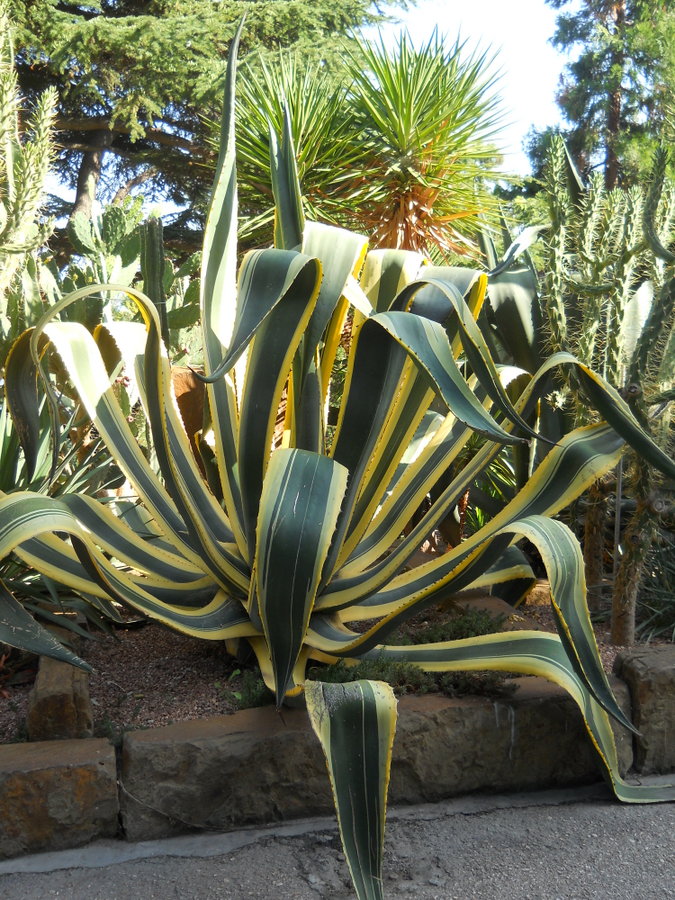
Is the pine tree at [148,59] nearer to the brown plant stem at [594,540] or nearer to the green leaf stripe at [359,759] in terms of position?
the brown plant stem at [594,540]

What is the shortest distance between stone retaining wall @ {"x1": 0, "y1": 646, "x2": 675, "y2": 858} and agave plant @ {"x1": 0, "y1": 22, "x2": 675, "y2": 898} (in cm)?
12

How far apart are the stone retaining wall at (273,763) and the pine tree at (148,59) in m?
9.48

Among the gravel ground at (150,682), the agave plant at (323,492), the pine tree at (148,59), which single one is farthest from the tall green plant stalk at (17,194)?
the pine tree at (148,59)

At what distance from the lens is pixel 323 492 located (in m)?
1.68

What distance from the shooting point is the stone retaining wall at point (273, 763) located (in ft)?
5.59

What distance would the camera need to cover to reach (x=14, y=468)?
8.61 ft

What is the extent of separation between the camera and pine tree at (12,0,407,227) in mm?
10570

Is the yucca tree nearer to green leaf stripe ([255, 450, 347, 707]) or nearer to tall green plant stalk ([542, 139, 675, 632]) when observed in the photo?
tall green plant stalk ([542, 139, 675, 632])

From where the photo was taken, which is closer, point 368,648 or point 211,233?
point 368,648

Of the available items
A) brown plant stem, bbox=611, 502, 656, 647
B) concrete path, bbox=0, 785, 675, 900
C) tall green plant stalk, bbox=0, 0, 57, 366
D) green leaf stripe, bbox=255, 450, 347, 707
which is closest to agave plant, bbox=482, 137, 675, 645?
brown plant stem, bbox=611, 502, 656, 647

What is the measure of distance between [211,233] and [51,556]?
2.90ft

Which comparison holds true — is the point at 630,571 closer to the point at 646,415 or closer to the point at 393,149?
the point at 646,415

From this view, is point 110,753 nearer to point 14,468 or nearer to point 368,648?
point 368,648

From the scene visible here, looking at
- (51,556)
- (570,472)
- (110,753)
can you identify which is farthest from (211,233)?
(110,753)
